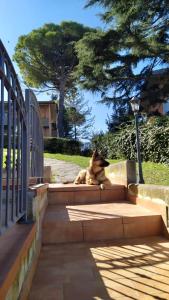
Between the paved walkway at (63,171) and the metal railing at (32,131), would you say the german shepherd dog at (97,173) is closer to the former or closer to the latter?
the metal railing at (32,131)

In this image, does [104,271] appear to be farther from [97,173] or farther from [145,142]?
[145,142]

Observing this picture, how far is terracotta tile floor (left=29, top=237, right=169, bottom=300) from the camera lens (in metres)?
2.29

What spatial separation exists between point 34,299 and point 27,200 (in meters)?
0.90

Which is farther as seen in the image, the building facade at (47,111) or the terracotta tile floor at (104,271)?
the building facade at (47,111)

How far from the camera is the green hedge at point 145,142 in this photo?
10289 mm

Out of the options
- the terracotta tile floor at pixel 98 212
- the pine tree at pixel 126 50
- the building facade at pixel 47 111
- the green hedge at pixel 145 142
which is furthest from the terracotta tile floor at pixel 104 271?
the building facade at pixel 47 111

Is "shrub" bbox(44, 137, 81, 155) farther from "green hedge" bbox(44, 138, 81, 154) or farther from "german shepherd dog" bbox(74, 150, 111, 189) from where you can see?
"german shepherd dog" bbox(74, 150, 111, 189)

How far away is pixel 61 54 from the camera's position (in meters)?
24.3

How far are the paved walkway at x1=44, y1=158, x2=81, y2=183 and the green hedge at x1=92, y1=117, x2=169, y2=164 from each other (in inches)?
86.5

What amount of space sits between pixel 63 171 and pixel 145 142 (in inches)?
123

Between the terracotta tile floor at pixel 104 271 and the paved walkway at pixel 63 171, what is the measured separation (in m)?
5.31

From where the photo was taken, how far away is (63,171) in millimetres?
10586

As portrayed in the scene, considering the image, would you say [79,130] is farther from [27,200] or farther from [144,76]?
[27,200]

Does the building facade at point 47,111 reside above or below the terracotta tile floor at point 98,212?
above
